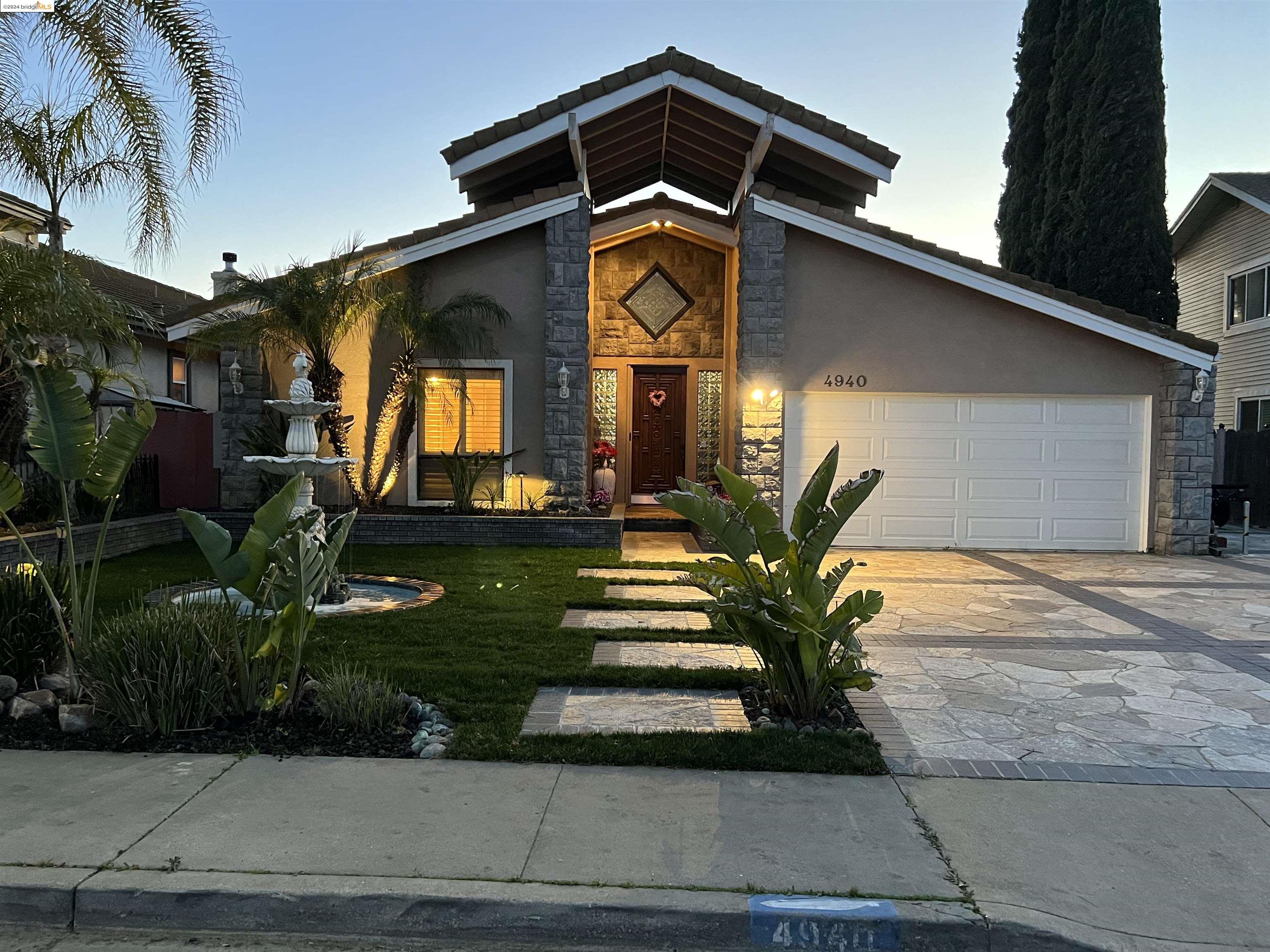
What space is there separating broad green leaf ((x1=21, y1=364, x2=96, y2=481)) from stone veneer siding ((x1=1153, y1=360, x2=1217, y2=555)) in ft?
43.8

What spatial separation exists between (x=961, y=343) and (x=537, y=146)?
6957 millimetres

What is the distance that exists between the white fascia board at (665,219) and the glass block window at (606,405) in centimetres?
249

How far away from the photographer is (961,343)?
13.3m

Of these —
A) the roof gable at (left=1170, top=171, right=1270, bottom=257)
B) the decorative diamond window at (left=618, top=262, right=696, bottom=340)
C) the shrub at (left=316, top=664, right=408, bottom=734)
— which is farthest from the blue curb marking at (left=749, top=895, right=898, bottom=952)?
the roof gable at (left=1170, top=171, right=1270, bottom=257)

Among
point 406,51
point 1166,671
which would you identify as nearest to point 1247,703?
point 1166,671

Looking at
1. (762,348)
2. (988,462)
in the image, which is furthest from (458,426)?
(988,462)

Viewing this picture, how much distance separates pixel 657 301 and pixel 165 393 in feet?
35.7

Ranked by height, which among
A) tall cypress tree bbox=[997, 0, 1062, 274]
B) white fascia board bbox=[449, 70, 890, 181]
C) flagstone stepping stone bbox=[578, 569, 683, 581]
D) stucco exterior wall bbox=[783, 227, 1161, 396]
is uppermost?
tall cypress tree bbox=[997, 0, 1062, 274]

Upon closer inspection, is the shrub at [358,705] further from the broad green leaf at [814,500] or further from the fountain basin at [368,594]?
the fountain basin at [368,594]

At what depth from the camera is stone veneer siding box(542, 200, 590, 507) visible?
13.2 metres

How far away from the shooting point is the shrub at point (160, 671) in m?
4.81

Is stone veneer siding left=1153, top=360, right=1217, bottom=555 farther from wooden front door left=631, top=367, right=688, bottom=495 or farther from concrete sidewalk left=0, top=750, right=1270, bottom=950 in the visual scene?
concrete sidewalk left=0, top=750, right=1270, bottom=950

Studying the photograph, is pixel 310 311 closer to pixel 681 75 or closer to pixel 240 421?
pixel 240 421

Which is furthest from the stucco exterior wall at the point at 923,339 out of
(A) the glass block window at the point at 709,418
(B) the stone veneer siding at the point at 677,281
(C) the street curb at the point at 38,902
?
(C) the street curb at the point at 38,902
